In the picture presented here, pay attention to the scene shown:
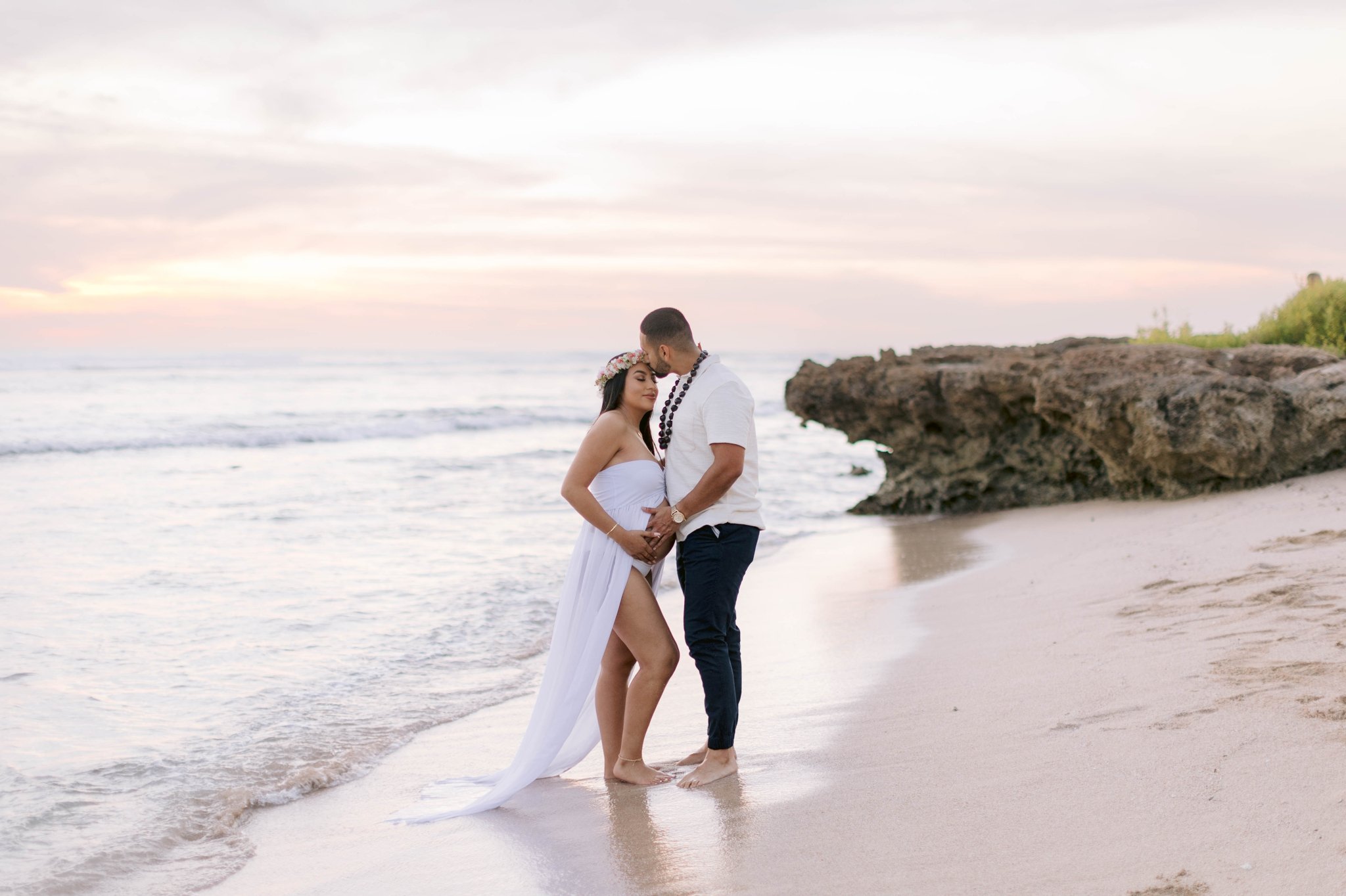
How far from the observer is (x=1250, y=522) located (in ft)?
25.8

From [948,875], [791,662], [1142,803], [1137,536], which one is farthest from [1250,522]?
[948,875]

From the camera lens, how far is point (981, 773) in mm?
3949

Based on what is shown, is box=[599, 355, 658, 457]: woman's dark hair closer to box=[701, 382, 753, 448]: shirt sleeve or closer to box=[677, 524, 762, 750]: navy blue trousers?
box=[701, 382, 753, 448]: shirt sleeve

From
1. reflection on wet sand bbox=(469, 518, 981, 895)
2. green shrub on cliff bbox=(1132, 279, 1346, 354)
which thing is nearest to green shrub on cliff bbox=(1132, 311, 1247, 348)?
green shrub on cliff bbox=(1132, 279, 1346, 354)

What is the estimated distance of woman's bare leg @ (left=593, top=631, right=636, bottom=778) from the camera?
4801mm

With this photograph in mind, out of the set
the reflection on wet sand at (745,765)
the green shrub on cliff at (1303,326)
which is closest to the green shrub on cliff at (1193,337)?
the green shrub on cliff at (1303,326)

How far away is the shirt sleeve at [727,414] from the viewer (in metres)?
4.44

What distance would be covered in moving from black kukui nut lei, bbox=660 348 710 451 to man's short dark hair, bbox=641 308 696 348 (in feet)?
0.31

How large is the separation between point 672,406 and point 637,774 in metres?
1.70

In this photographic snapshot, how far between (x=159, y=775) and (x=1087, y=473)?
987 centimetres

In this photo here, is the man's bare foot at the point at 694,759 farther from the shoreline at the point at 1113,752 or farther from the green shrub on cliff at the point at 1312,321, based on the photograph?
the green shrub on cliff at the point at 1312,321

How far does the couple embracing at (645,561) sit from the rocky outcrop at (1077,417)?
21.2 ft

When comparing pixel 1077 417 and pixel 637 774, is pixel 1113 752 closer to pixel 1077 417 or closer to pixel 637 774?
pixel 637 774

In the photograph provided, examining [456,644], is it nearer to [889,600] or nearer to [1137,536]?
[889,600]
